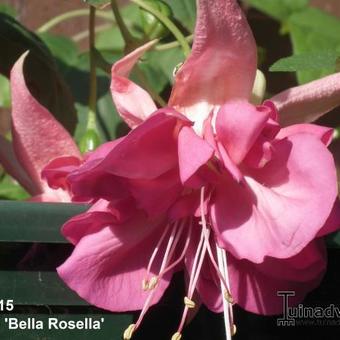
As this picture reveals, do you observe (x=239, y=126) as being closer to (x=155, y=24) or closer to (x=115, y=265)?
(x=115, y=265)

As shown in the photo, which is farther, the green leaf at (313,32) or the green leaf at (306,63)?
the green leaf at (313,32)

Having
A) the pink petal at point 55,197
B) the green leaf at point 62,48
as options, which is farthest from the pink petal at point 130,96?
the green leaf at point 62,48

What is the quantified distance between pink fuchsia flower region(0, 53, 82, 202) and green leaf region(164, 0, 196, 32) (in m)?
0.28

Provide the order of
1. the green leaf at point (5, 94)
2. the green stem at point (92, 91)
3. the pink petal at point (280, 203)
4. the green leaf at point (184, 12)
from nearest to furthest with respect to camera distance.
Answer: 1. the pink petal at point (280, 203)
2. the green stem at point (92, 91)
3. the green leaf at point (184, 12)
4. the green leaf at point (5, 94)

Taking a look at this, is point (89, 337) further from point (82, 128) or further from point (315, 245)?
point (82, 128)

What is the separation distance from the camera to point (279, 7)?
1.00m

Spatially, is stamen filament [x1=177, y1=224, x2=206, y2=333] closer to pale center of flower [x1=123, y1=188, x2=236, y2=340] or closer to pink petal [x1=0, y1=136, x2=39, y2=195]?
pale center of flower [x1=123, y1=188, x2=236, y2=340]

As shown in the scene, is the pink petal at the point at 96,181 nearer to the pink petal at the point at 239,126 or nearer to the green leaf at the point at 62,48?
the pink petal at the point at 239,126

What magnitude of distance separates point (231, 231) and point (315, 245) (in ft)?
0.16

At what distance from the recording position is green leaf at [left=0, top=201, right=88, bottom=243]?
1.75 feet

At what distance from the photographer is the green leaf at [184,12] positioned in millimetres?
915

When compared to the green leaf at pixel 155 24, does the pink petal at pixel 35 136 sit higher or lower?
lower

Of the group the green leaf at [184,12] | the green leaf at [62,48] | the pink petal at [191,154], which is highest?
the green leaf at [62,48]

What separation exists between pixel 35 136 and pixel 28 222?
0.14 metres
